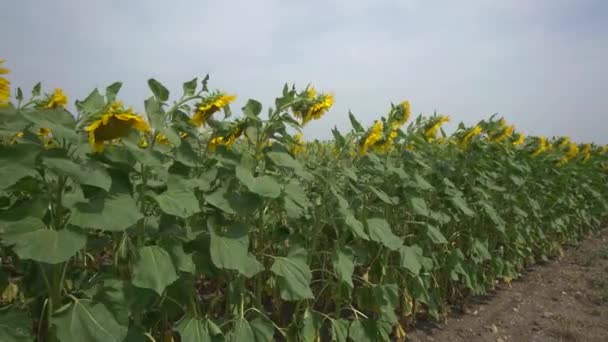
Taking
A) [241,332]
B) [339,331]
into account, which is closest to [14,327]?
[241,332]

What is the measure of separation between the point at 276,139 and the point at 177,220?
482 millimetres

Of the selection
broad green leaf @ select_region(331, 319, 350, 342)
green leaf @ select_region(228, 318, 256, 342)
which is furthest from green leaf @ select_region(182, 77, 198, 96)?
broad green leaf @ select_region(331, 319, 350, 342)

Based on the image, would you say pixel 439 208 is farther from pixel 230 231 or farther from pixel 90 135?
pixel 90 135

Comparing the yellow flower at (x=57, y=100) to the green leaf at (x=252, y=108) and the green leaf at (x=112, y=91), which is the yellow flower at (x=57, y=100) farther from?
the green leaf at (x=252, y=108)

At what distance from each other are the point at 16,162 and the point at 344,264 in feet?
4.57

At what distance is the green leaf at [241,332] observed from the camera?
1.66m

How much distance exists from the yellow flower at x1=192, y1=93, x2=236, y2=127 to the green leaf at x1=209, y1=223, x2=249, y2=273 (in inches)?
16.5

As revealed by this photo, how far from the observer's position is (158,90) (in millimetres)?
1491

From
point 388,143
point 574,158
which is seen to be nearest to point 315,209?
point 388,143

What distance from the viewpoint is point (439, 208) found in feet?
10.2

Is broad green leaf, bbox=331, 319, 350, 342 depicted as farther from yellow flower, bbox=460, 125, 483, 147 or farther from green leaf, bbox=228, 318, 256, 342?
yellow flower, bbox=460, 125, 483, 147

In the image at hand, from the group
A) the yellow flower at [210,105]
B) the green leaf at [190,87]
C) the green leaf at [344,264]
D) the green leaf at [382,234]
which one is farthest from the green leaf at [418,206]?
the green leaf at [190,87]

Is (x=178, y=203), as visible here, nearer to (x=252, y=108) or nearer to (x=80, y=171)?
(x=80, y=171)

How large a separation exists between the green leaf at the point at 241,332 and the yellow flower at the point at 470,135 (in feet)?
7.45
